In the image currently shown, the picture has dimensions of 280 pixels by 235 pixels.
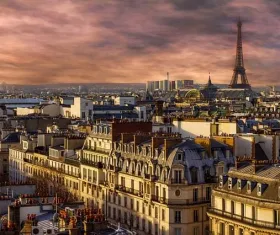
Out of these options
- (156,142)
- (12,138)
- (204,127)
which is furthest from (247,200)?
(12,138)

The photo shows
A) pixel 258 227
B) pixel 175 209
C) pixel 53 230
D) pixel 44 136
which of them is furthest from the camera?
pixel 44 136

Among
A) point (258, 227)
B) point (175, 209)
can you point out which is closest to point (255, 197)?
point (258, 227)

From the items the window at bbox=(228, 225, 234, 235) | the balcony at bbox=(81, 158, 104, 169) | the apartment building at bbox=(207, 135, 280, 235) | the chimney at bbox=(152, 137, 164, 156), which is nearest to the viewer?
the apartment building at bbox=(207, 135, 280, 235)

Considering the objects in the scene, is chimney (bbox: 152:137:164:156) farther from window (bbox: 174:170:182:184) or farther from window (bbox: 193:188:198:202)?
window (bbox: 193:188:198:202)

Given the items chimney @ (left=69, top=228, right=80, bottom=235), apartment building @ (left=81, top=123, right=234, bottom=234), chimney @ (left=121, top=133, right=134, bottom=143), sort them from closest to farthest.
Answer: chimney @ (left=69, top=228, right=80, bottom=235), apartment building @ (left=81, top=123, right=234, bottom=234), chimney @ (left=121, top=133, right=134, bottom=143)

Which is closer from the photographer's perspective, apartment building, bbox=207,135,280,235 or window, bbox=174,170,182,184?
apartment building, bbox=207,135,280,235

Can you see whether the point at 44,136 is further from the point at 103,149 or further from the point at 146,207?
the point at 146,207

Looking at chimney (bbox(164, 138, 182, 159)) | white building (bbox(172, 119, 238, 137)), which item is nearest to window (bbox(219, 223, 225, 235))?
chimney (bbox(164, 138, 182, 159))

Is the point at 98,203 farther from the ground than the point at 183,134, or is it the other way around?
the point at 183,134

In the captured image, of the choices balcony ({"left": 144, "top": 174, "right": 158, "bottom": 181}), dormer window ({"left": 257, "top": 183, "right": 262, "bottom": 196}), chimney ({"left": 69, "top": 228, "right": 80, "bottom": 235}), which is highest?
dormer window ({"left": 257, "top": 183, "right": 262, "bottom": 196})

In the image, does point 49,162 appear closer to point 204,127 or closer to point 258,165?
point 204,127
